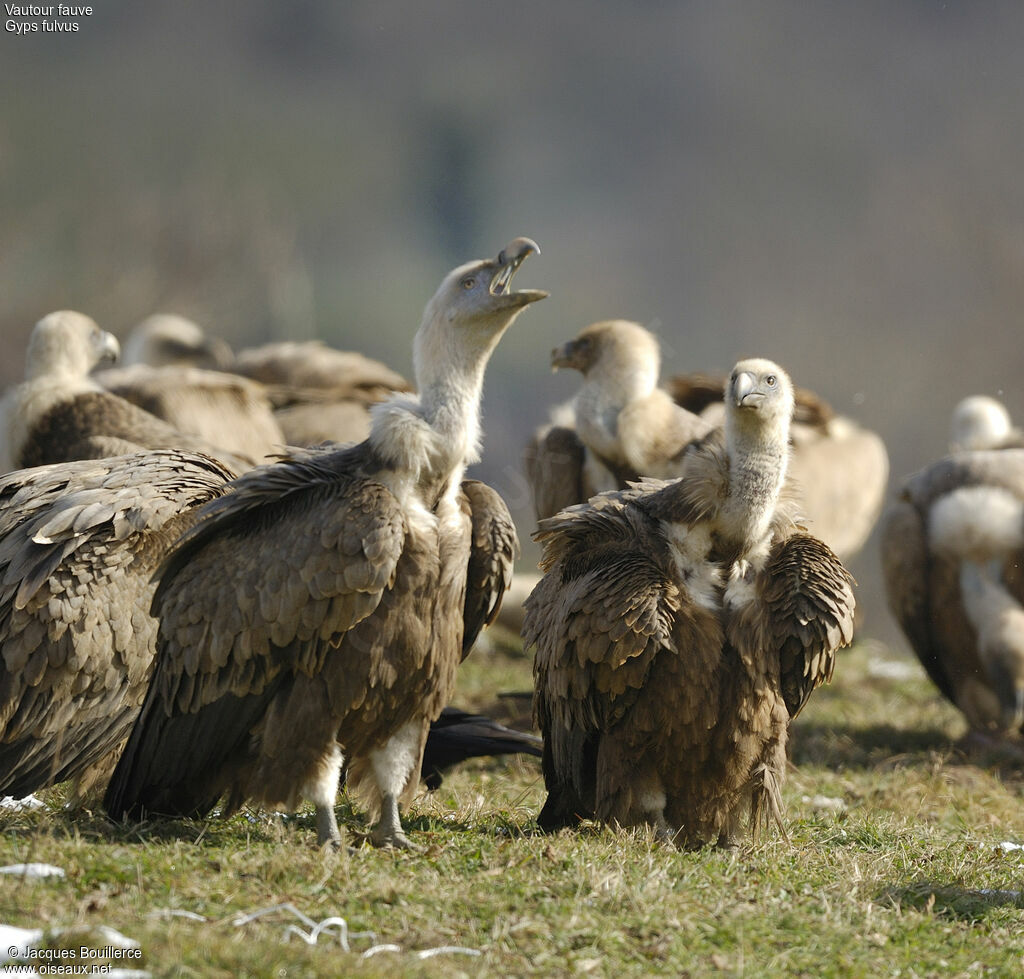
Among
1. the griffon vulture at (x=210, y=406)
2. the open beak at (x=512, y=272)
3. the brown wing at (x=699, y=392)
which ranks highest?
the open beak at (x=512, y=272)

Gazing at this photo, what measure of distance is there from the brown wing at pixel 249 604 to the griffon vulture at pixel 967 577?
5447 millimetres

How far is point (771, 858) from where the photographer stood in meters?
4.67

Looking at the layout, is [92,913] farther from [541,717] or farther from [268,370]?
[268,370]

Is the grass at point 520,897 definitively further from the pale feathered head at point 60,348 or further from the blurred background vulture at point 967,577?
the blurred background vulture at point 967,577

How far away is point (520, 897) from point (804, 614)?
4.63ft

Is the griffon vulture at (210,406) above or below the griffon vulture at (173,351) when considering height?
below

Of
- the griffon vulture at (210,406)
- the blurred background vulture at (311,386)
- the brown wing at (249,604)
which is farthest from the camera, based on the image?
the blurred background vulture at (311,386)

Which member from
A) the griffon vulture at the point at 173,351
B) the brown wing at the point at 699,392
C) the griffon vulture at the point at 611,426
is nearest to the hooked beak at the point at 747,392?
the griffon vulture at the point at 611,426

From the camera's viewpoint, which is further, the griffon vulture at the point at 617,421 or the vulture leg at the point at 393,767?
the griffon vulture at the point at 617,421

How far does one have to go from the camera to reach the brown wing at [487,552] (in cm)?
484

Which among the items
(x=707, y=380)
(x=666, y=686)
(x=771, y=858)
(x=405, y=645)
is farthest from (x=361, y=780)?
(x=707, y=380)

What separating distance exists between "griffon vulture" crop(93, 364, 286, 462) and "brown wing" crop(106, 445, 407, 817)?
158 inches

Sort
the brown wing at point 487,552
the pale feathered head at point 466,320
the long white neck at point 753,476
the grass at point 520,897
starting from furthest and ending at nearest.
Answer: the long white neck at point 753,476 → the brown wing at point 487,552 → the pale feathered head at point 466,320 → the grass at point 520,897

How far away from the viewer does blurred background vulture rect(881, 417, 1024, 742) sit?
879 cm
